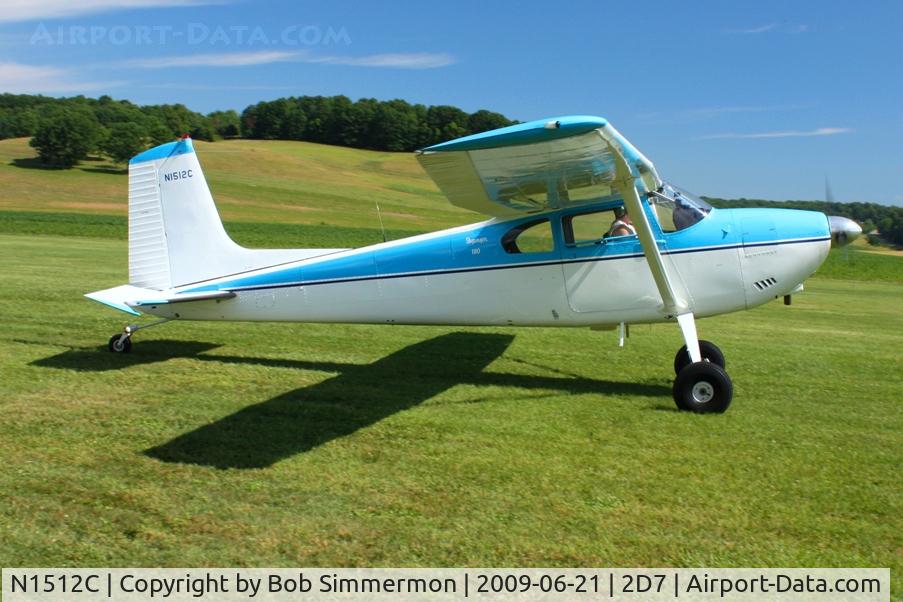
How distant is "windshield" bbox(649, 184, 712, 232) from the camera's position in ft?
22.4

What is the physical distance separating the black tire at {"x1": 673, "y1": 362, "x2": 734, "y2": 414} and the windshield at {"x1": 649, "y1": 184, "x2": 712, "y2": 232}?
144cm

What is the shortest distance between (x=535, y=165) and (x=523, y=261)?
1.65 metres

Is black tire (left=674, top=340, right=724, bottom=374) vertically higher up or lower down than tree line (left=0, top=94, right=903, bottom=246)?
lower down

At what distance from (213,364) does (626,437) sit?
4577mm

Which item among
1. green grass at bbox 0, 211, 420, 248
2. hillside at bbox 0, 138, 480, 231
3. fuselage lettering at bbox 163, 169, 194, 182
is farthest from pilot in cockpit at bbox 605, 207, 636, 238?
hillside at bbox 0, 138, 480, 231

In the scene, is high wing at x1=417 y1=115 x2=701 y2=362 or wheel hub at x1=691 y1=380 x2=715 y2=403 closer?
high wing at x1=417 y1=115 x2=701 y2=362

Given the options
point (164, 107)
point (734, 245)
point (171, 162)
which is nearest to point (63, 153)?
point (164, 107)

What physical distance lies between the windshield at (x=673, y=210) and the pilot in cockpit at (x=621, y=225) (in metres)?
0.26

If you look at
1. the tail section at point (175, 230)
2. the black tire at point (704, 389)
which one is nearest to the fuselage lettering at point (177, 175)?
the tail section at point (175, 230)

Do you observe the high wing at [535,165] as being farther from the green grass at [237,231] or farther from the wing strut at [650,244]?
the green grass at [237,231]

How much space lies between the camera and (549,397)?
6.70m

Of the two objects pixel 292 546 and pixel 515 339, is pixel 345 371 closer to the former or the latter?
pixel 515 339

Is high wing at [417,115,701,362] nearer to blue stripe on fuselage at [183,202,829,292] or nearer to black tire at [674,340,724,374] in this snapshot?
blue stripe on fuselage at [183,202,829,292]

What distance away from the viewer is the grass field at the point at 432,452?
12.1ft
